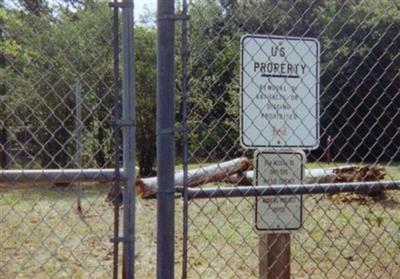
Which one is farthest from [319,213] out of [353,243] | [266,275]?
[266,275]

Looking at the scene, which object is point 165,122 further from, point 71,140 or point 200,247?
point 71,140

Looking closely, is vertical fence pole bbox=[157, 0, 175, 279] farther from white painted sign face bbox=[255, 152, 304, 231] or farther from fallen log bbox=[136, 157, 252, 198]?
fallen log bbox=[136, 157, 252, 198]

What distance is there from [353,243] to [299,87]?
401cm

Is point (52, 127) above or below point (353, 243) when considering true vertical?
above

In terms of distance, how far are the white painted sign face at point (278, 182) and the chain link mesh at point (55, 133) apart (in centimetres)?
135

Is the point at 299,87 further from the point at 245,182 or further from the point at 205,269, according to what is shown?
the point at 245,182

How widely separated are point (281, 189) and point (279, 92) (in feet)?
1.26

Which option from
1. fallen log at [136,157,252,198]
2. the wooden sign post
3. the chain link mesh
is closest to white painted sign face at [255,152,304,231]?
the wooden sign post

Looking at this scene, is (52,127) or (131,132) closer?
(131,132)

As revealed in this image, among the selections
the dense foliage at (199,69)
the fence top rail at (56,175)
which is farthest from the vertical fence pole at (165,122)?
the dense foliage at (199,69)

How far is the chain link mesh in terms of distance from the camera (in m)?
4.47

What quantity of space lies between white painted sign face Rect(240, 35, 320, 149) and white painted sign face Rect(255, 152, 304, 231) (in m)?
0.07

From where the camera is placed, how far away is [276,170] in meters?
2.57

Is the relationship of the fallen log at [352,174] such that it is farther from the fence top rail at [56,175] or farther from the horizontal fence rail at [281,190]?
the fence top rail at [56,175]
